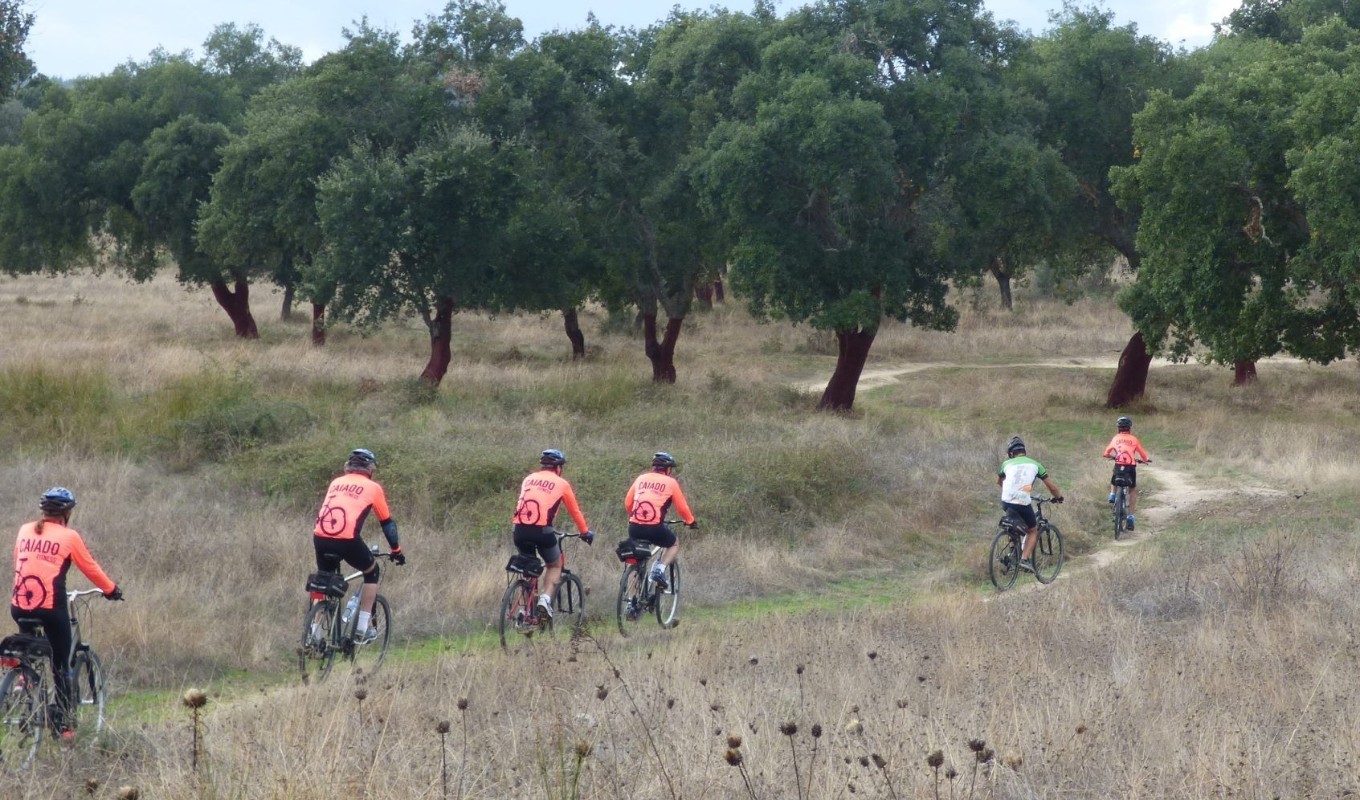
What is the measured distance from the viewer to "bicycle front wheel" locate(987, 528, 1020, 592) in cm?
1385

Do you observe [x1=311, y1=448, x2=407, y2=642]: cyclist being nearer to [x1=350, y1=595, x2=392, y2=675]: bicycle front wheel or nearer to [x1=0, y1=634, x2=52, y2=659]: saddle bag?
[x1=350, y1=595, x2=392, y2=675]: bicycle front wheel

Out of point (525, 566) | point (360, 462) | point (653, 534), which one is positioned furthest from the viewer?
point (653, 534)

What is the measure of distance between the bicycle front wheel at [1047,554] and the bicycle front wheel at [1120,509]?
2407 mm

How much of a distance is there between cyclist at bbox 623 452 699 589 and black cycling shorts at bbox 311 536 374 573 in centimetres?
252

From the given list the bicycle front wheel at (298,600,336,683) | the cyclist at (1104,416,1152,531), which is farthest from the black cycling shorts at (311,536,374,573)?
the cyclist at (1104,416,1152,531)

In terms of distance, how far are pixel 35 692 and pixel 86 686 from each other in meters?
0.73

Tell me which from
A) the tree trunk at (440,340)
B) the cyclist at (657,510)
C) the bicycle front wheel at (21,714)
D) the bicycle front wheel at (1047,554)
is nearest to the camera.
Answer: the bicycle front wheel at (21,714)

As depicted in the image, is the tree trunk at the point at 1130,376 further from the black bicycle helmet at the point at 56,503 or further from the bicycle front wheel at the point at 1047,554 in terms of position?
the black bicycle helmet at the point at 56,503

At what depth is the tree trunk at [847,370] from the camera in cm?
2655

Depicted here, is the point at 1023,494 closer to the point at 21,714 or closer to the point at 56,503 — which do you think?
the point at 56,503

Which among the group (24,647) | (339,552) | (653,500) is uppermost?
(653,500)

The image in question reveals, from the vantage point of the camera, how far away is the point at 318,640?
370 inches

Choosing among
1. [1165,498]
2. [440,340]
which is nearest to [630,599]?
[1165,498]

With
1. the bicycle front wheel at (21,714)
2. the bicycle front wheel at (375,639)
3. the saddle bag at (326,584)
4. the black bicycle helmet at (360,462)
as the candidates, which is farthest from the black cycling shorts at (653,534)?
the bicycle front wheel at (21,714)
